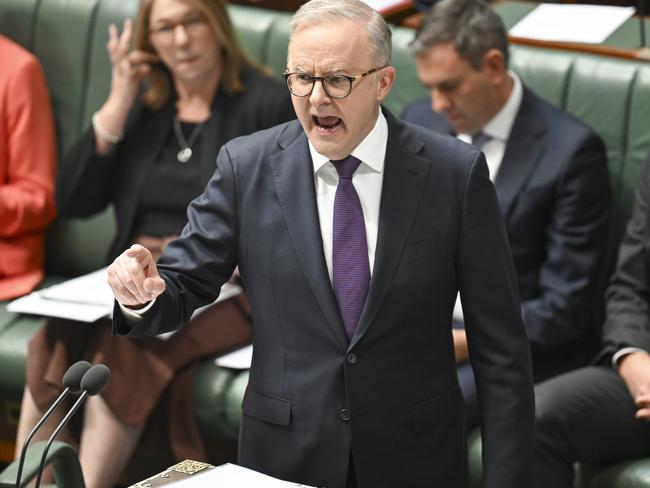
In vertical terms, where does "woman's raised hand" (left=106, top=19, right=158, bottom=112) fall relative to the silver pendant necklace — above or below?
above

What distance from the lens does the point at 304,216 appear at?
1.94 meters

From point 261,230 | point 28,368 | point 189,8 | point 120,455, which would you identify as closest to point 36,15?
point 189,8

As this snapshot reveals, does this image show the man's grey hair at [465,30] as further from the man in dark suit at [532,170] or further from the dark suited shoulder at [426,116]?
the dark suited shoulder at [426,116]

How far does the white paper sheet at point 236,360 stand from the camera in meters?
3.10

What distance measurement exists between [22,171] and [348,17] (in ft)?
6.76

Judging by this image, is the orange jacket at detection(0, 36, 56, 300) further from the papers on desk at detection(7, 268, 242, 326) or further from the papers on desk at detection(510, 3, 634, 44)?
the papers on desk at detection(510, 3, 634, 44)

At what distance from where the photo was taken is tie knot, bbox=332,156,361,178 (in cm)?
197

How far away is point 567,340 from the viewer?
307cm

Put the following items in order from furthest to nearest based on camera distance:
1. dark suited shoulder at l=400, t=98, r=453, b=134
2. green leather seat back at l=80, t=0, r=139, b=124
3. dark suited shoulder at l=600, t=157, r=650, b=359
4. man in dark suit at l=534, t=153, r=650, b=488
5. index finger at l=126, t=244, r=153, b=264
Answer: green leather seat back at l=80, t=0, r=139, b=124 → dark suited shoulder at l=400, t=98, r=453, b=134 → dark suited shoulder at l=600, t=157, r=650, b=359 → man in dark suit at l=534, t=153, r=650, b=488 → index finger at l=126, t=244, r=153, b=264

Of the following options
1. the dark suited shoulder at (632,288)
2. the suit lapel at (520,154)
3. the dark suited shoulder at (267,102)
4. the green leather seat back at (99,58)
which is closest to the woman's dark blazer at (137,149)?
the dark suited shoulder at (267,102)

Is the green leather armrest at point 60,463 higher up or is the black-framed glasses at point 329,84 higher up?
the black-framed glasses at point 329,84

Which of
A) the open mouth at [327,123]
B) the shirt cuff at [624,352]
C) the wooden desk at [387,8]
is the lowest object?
the shirt cuff at [624,352]

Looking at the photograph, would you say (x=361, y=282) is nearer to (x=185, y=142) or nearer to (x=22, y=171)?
(x=185, y=142)

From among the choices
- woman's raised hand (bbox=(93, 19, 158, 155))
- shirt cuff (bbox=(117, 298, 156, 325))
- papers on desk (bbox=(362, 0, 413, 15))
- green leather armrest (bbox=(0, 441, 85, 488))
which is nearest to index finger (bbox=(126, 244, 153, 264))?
shirt cuff (bbox=(117, 298, 156, 325))
